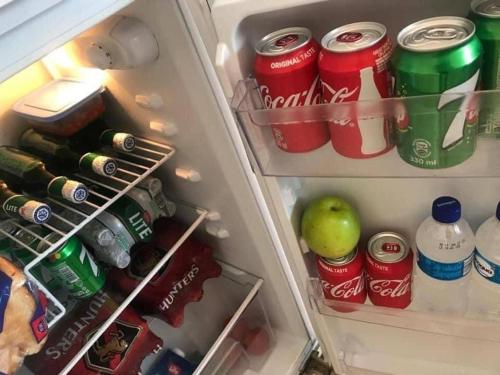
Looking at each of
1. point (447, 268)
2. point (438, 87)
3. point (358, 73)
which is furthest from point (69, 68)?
point (447, 268)

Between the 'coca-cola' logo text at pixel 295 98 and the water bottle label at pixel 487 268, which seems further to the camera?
the water bottle label at pixel 487 268

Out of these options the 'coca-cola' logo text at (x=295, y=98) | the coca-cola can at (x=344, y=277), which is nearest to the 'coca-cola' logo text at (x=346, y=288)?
the coca-cola can at (x=344, y=277)

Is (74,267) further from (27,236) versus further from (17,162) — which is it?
(17,162)

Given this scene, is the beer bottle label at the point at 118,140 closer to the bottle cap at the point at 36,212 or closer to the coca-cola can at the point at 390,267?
the bottle cap at the point at 36,212

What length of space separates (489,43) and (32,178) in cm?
85

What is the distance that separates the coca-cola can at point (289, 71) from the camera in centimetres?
69

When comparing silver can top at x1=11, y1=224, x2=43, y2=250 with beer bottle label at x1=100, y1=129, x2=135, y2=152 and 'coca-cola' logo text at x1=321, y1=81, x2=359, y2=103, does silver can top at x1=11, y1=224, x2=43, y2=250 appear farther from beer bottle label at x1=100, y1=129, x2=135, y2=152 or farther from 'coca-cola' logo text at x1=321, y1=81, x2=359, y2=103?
'coca-cola' logo text at x1=321, y1=81, x2=359, y2=103

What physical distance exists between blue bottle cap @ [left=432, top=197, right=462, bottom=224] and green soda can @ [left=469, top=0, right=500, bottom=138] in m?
0.19

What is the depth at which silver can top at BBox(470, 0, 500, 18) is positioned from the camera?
0.61 metres

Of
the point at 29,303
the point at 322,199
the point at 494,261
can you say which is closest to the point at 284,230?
the point at 322,199

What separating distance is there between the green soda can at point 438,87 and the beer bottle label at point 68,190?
0.58 metres

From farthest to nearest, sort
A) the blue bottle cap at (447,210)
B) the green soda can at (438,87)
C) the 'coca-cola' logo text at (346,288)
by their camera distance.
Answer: the 'coca-cola' logo text at (346,288), the blue bottle cap at (447,210), the green soda can at (438,87)

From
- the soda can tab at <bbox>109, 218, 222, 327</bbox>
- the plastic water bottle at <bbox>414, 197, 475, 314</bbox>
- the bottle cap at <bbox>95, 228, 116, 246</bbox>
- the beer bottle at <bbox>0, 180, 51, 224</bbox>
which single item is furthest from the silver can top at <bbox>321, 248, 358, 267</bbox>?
the beer bottle at <bbox>0, 180, 51, 224</bbox>

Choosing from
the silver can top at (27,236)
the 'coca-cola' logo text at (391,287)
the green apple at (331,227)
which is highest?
the silver can top at (27,236)
